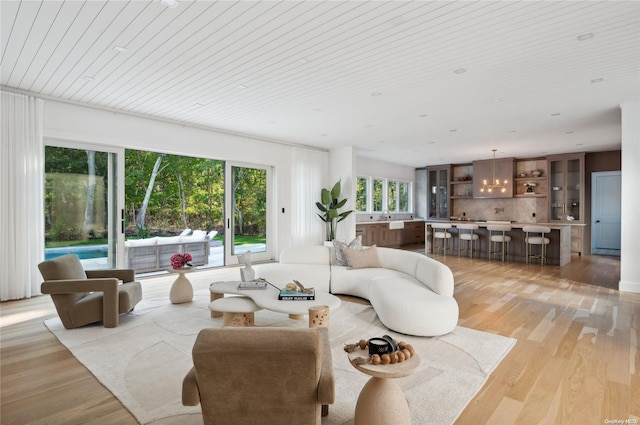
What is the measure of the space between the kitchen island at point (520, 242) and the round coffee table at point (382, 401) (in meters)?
7.85

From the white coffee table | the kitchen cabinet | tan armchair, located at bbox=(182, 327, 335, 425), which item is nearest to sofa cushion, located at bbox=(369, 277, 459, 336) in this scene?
the white coffee table

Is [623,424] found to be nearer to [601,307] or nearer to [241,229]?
[601,307]

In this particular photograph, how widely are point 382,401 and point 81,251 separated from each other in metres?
5.79

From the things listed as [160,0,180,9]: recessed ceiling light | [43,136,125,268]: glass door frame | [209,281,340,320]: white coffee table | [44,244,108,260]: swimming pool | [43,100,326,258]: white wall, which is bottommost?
[209,281,340,320]: white coffee table

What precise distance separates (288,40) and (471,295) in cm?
425

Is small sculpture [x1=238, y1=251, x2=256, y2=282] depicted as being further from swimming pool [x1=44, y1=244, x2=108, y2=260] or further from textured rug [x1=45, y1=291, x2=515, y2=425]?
swimming pool [x1=44, y1=244, x2=108, y2=260]

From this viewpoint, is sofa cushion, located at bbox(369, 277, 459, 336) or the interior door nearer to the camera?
sofa cushion, located at bbox(369, 277, 459, 336)

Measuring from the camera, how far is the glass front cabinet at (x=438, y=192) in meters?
12.7

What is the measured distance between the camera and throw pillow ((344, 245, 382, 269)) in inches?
200

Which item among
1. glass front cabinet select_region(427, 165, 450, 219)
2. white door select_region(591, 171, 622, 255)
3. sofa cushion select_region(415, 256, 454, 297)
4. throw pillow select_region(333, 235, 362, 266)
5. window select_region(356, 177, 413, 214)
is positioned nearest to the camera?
sofa cushion select_region(415, 256, 454, 297)

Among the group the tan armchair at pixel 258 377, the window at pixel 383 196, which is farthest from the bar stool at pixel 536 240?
the tan armchair at pixel 258 377

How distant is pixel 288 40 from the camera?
3.43 metres

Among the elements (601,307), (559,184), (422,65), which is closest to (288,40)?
(422,65)

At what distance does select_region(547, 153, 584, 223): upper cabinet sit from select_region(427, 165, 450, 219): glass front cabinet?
3183mm
